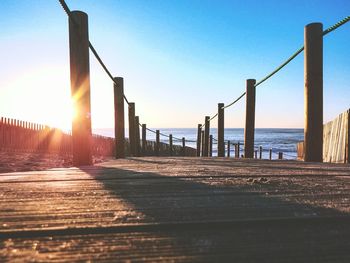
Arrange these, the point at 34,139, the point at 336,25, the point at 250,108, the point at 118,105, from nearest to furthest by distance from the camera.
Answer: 1. the point at 336,25
2. the point at 250,108
3. the point at 118,105
4. the point at 34,139

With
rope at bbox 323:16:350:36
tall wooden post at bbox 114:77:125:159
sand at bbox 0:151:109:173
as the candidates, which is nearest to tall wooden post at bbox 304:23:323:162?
rope at bbox 323:16:350:36

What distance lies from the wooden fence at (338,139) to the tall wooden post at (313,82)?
3.36 metres

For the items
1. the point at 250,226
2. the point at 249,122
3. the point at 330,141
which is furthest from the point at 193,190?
the point at 330,141

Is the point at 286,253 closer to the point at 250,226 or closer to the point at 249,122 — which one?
the point at 250,226

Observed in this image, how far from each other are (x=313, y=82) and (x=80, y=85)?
2.46 m

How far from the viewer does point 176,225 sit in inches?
33.3

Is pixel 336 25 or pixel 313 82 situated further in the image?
pixel 313 82

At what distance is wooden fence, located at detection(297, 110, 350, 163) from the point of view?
21.1ft

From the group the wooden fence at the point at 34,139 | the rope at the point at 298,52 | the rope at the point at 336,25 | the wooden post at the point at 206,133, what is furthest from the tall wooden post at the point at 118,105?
the wooden fence at the point at 34,139

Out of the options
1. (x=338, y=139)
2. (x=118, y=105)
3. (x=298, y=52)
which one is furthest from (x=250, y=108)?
(x=338, y=139)

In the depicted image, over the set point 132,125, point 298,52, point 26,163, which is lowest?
point 26,163

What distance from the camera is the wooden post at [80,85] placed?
10.1ft

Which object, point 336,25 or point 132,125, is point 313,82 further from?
point 132,125

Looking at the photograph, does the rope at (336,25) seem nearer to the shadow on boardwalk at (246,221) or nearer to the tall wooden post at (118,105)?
the shadow on boardwalk at (246,221)
